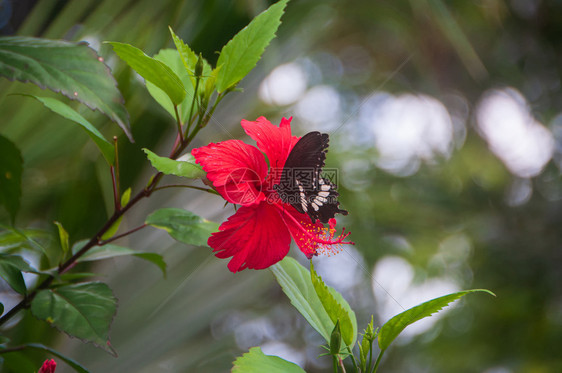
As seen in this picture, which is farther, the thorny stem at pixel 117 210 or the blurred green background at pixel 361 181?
the blurred green background at pixel 361 181

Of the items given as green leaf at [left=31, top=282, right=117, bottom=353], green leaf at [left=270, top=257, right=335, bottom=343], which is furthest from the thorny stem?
green leaf at [left=270, top=257, right=335, bottom=343]

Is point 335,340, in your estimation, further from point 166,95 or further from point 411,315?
point 166,95

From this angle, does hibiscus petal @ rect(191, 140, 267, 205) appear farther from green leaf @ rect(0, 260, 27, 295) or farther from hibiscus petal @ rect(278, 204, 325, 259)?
green leaf @ rect(0, 260, 27, 295)

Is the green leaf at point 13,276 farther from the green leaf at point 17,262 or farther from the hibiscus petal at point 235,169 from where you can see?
the hibiscus petal at point 235,169

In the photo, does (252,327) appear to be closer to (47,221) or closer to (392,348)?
(392,348)

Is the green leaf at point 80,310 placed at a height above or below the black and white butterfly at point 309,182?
above

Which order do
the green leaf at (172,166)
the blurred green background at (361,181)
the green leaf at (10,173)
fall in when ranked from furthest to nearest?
the blurred green background at (361,181) → the green leaf at (10,173) → the green leaf at (172,166)

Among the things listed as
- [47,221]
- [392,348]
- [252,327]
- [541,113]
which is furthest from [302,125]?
[541,113]

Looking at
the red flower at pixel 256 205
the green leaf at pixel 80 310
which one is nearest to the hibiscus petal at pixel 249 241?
the red flower at pixel 256 205
